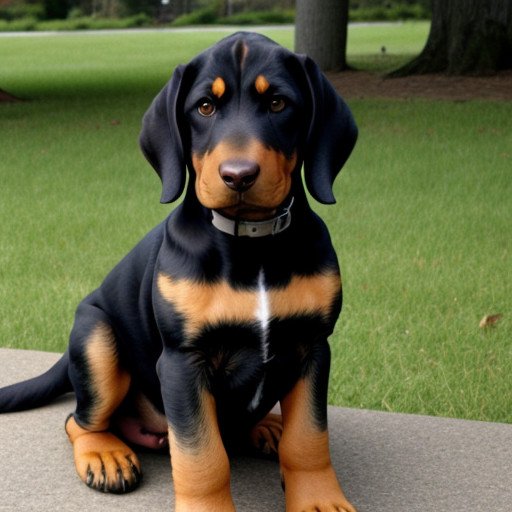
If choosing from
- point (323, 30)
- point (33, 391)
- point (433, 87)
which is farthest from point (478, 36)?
point (33, 391)

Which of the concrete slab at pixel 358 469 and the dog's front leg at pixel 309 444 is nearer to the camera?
the dog's front leg at pixel 309 444

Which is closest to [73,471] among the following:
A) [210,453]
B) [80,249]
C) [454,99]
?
[210,453]

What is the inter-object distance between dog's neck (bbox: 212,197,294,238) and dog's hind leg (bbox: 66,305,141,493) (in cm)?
66

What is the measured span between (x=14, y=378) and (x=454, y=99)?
1184 cm

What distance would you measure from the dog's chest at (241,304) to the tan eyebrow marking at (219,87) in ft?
1.79

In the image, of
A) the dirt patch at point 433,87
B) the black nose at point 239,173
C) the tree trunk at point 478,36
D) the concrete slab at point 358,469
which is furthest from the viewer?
the tree trunk at point 478,36

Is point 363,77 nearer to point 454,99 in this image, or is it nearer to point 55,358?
point 454,99

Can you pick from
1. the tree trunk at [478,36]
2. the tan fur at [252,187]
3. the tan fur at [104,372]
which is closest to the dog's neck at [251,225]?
the tan fur at [252,187]

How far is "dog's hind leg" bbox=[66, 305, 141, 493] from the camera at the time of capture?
3.34 m

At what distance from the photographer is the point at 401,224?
7820 millimetres

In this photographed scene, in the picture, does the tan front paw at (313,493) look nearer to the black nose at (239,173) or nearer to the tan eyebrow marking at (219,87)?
the black nose at (239,173)

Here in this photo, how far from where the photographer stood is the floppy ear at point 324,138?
2988mm

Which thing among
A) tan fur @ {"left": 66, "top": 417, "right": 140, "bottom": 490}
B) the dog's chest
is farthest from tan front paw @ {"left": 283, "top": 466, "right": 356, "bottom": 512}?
tan fur @ {"left": 66, "top": 417, "right": 140, "bottom": 490}

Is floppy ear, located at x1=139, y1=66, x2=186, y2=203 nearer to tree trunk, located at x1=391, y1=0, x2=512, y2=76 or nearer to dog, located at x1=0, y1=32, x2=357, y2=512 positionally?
dog, located at x1=0, y1=32, x2=357, y2=512
